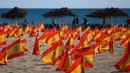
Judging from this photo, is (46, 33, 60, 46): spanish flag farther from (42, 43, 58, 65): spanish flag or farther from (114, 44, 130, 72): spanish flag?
(114, 44, 130, 72): spanish flag

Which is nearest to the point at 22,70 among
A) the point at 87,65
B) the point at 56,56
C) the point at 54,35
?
the point at 56,56

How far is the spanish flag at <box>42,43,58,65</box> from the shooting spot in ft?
34.2

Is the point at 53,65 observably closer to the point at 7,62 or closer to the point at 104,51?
the point at 7,62

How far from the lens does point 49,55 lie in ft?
34.2

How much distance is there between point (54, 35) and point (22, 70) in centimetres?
375

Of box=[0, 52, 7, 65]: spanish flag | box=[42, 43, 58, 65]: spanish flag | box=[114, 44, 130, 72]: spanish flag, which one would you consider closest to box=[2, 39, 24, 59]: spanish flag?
box=[0, 52, 7, 65]: spanish flag

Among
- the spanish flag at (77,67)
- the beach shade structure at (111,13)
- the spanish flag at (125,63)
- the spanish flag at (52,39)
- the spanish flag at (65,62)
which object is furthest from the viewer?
the beach shade structure at (111,13)

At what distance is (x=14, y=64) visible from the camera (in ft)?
37.8

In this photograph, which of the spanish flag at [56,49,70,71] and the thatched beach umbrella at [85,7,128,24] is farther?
the thatched beach umbrella at [85,7,128,24]

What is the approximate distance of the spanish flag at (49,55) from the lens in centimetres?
1041

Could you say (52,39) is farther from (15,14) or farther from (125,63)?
(15,14)

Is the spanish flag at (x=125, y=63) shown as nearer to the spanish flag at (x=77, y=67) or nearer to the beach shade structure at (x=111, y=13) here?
the spanish flag at (x=77, y=67)

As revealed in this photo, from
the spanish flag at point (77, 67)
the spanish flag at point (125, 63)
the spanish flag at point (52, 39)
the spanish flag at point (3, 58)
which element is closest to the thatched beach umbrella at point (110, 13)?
the spanish flag at point (52, 39)

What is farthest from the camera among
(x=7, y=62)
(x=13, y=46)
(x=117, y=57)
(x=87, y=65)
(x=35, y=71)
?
(x=117, y=57)
